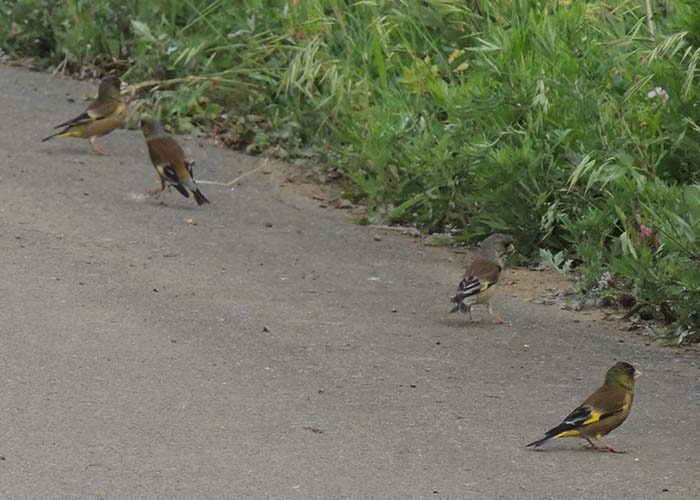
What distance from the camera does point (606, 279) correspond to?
8188mm

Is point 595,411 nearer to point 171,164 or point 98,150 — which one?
point 171,164

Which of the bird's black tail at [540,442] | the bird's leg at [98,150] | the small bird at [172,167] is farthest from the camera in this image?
the bird's leg at [98,150]

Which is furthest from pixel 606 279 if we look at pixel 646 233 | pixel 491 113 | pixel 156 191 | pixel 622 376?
pixel 156 191

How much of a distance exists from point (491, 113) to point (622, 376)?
2.86 metres

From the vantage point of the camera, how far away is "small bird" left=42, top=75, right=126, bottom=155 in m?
11.4

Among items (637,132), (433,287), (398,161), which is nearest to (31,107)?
(398,161)

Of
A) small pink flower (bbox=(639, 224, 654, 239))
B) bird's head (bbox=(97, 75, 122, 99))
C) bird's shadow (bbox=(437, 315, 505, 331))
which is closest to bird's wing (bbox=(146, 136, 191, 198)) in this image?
bird's head (bbox=(97, 75, 122, 99))

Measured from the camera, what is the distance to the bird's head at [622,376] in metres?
6.43

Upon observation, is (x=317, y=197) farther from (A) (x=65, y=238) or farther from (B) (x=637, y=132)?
(B) (x=637, y=132)

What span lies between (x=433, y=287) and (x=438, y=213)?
1061 millimetres

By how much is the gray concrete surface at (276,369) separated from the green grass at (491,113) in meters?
0.40

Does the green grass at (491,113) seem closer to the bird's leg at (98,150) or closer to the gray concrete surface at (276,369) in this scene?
the gray concrete surface at (276,369)

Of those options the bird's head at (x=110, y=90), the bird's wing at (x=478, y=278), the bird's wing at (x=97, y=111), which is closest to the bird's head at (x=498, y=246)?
the bird's wing at (x=478, y=278)

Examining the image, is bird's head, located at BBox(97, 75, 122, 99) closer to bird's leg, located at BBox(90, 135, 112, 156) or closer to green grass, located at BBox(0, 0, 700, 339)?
bird's leg, located at BBox(90, 135, 112, 156)
